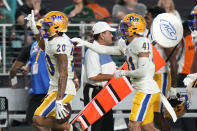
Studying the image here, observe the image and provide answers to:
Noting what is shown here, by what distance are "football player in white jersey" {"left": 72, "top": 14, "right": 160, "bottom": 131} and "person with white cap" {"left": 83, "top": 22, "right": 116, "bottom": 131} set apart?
91cm

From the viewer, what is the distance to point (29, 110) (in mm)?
10328

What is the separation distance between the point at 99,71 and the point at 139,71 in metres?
1.33

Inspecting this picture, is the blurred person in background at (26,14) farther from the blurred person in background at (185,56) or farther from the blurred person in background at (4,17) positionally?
the blurred person in background at (185,56)

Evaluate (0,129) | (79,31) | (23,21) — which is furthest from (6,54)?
(0,129)

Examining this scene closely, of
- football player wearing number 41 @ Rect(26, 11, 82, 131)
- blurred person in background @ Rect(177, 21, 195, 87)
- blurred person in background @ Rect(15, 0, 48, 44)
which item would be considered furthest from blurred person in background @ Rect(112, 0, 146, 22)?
football player wearing number 41 @ Rect(26, 11, 82, 131)

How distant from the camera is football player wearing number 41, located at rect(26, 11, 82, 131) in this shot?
8.41 metres

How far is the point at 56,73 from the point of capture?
28.5 ft

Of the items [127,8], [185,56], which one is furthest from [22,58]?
[185,56]

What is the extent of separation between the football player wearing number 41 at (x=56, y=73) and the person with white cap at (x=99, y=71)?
2.61ft

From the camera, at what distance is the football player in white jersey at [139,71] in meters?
8.27

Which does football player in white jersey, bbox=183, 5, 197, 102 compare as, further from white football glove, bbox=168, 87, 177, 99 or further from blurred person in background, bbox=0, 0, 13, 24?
blurred person in background, bbox=0, 0, 13, 24

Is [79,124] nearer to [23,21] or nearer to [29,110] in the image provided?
[29,110]

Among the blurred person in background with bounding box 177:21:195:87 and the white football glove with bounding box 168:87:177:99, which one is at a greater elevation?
the blurred person in background with bounding box 177:21:195:87

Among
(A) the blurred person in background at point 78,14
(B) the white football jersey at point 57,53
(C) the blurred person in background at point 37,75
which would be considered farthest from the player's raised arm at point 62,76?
(A) the blurred person in background at point 78,14
